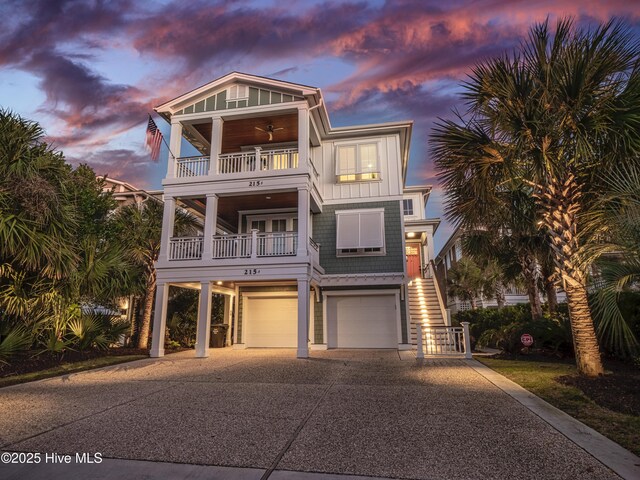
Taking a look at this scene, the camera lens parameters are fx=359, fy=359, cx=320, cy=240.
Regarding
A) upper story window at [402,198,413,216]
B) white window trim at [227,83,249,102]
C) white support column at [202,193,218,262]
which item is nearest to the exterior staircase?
upper story window at [402,198,413,216]

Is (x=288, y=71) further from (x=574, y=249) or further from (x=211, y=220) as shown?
(x=574, y=249)

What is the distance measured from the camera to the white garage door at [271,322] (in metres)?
15.7

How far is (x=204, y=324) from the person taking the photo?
1225 centimetres

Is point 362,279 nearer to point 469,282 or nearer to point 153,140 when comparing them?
point 153,140

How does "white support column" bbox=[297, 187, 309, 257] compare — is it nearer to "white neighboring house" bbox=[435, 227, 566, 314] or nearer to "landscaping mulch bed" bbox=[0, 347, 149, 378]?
"landscaping mulch bed" bbox=[0, 347, 149, 378]

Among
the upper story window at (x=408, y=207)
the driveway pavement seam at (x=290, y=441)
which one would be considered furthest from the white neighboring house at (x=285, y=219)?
the driveway pavement seam at (x=290, y=441)

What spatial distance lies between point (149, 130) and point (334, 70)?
954 cm

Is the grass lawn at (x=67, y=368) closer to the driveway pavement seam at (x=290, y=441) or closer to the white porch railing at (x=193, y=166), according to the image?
the driveway pavement seam at (x=290, y=441)

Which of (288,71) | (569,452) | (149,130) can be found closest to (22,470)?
(569,452)

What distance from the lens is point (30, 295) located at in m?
8.97

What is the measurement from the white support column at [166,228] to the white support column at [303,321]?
5.05 m

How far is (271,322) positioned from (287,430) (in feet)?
39.6

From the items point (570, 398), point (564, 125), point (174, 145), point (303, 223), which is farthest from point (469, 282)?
point (174, 145)

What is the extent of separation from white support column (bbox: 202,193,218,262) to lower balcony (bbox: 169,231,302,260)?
0.33 feet
